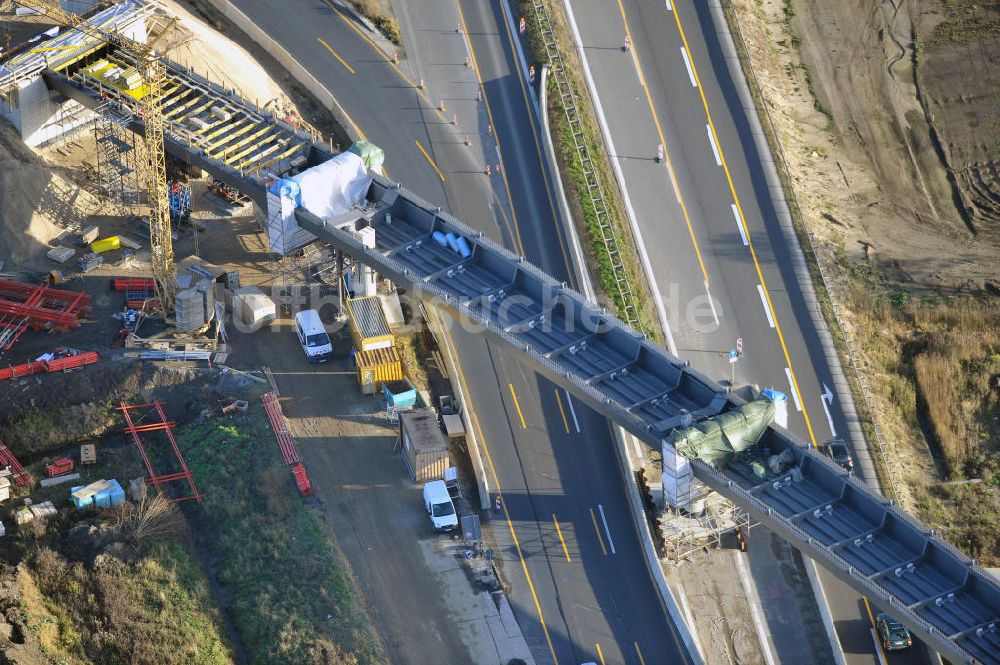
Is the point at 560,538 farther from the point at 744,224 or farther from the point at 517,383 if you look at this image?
the point at 744,224

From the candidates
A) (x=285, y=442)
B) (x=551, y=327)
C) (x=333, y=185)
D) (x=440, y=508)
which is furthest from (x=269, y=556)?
(x=333, y=185)

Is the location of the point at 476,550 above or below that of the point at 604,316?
below

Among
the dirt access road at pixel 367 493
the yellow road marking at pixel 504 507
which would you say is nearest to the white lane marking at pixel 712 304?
the yellow road marking at pixel 504 507

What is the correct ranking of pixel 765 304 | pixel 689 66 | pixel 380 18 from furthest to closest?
pixel 380 18 < pixel 689 66 < pixel 765 304

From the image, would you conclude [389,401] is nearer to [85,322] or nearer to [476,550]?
[476,550]

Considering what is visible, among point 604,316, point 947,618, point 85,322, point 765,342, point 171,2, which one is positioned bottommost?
point 947,618


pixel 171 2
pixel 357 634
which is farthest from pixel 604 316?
pixel 171 2
